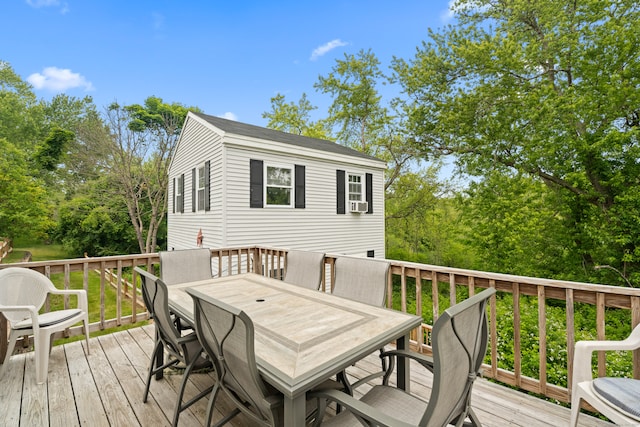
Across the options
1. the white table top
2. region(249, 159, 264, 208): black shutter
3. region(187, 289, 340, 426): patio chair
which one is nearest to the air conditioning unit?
region(249, 159, 264, 208): black shutter

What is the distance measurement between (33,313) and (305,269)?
247 centimetres

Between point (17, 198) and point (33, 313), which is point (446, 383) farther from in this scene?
point (17, 198)

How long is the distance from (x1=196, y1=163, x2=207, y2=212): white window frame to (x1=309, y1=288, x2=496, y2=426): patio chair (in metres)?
7.36

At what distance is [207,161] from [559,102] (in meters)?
9.45

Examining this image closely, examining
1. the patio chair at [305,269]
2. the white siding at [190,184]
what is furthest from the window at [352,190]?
the patio chair at [305,269]

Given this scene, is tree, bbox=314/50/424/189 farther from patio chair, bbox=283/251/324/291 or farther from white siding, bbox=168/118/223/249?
patio chair, bbox=283/251/324/291

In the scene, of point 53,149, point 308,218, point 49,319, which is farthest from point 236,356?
point 53,149

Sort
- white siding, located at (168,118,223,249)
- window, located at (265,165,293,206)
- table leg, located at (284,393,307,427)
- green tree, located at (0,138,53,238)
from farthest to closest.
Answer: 1. green tree, located at (0,138,53,238)
2. window, located at (265,165,293,206)
3. white siding, located at (168,118,223,249)
4. table leg, located at (284,393,307,427)

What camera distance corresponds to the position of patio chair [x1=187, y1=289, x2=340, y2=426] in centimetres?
122

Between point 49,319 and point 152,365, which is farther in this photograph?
point 49,319

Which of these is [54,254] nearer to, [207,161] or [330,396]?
[207,161]

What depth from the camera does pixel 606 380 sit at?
62.5 inches

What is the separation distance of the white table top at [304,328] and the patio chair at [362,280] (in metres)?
0.31

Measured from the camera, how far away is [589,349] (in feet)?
5.45
